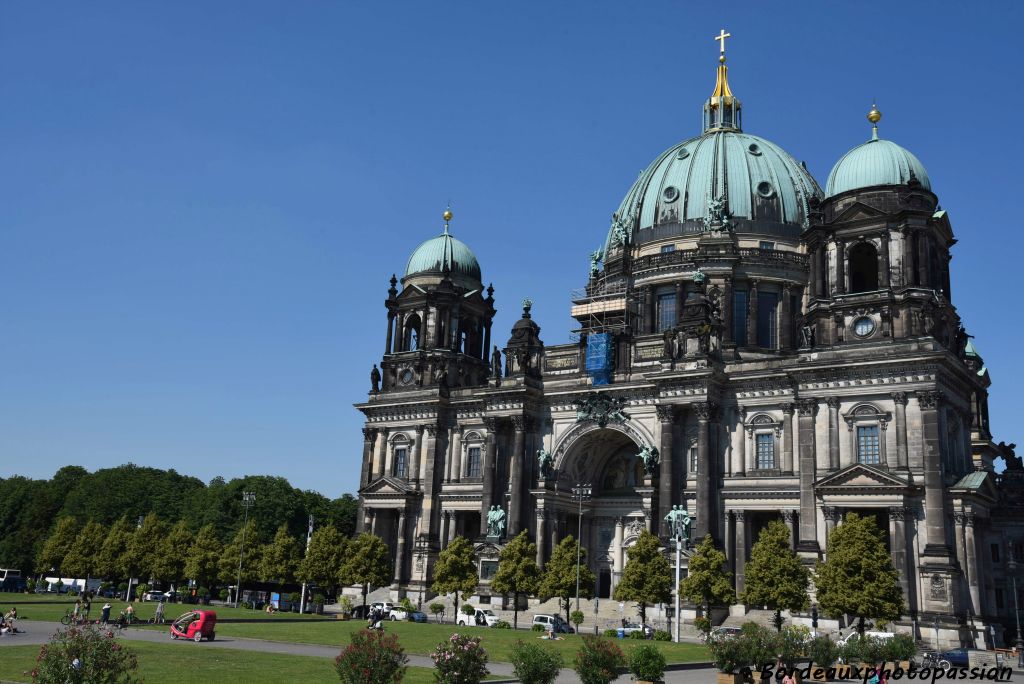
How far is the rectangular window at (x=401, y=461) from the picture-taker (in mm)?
85125

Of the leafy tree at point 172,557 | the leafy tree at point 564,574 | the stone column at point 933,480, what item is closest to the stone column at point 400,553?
the leafy tree at point 564,574

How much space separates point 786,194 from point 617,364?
970 inches

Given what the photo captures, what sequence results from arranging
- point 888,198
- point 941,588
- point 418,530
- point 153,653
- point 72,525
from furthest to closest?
point 72,525
point 418,530
point 888,198
point 941,588
point 153,653

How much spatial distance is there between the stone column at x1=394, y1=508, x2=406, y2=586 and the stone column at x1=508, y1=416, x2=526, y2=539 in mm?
11276

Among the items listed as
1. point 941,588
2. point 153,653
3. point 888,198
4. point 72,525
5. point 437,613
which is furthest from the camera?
point 72,525

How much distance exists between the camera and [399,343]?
8881cm

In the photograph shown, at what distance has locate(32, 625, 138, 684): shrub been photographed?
64.5ft

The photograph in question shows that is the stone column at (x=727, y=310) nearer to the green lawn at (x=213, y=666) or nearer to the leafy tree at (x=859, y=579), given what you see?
the leafy tree at (x=859, y=579)

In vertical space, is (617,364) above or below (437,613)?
above

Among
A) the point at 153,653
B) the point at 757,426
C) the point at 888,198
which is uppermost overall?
the point at 888,198

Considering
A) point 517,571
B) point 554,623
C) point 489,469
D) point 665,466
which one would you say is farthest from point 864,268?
point 554,623

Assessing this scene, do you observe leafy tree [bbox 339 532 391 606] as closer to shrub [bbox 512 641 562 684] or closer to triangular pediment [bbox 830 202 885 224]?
triangular pediment [bbox 830 202 885 224]

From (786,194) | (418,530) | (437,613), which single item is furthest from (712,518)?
(786,194)

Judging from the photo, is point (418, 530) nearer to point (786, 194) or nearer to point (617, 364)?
point (617, 364)
